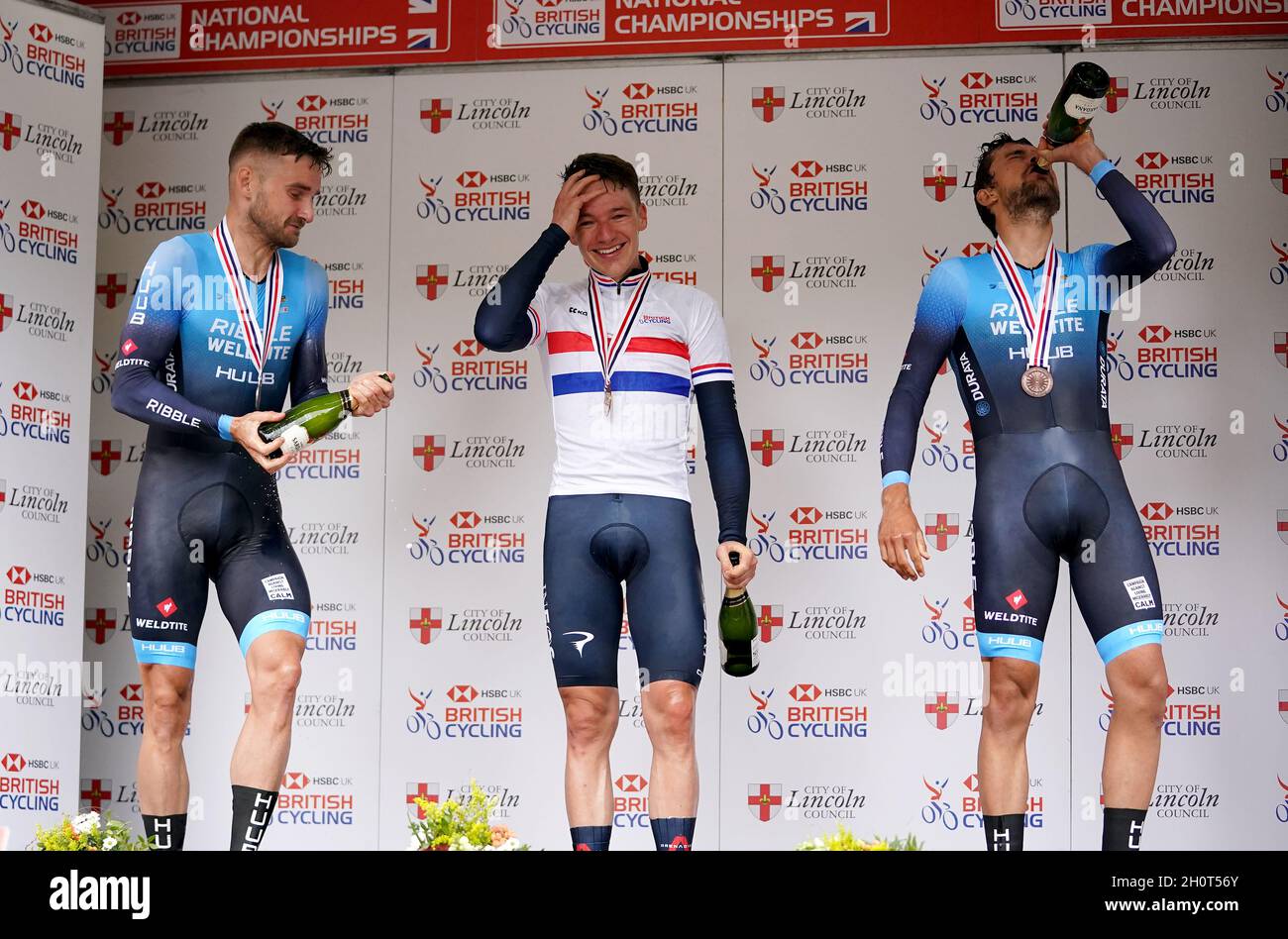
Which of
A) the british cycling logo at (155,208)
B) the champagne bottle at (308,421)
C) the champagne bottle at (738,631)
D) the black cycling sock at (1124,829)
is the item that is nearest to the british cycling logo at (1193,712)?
the black cycling sock at (1124,829)

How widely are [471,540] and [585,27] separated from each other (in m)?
2.03

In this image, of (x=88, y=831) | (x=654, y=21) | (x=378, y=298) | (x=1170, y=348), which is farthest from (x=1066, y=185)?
(x=88, y=831)

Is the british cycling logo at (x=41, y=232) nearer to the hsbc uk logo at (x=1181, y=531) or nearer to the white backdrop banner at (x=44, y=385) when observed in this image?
the white backdrop banner at (x=44, y=385)

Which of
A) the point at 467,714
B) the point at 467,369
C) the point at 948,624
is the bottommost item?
the point at 467,714

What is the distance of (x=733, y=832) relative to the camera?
5543 mm

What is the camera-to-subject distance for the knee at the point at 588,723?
434 cm

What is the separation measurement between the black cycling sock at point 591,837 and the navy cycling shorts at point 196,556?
99cm

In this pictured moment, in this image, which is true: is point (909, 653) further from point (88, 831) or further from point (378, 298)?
point (88, 831)

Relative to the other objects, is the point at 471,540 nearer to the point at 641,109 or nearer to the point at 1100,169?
the point at 641,109

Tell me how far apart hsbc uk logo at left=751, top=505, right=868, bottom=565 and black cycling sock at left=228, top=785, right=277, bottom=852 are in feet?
6.90

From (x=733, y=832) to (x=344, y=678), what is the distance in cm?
156

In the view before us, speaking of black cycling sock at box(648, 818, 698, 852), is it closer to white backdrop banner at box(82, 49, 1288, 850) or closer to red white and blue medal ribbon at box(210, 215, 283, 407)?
white backdrop banner at box(82, 49, 1288, 850)

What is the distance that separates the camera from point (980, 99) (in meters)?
5.75

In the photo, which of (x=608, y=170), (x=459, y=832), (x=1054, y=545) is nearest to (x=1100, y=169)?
(x=1054, y=545)
